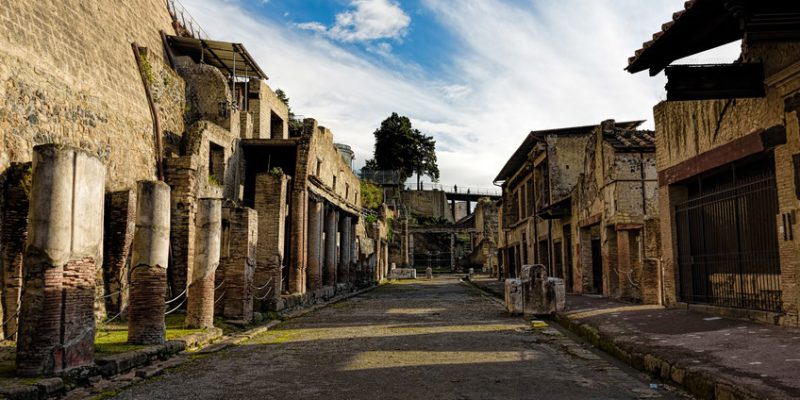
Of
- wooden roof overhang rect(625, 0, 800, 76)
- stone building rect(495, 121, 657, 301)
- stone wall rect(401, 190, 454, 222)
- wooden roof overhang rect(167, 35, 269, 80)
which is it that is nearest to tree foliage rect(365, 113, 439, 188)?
stone wall rect(401, 190, 454, 222)

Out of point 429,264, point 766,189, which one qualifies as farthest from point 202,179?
point 429,264

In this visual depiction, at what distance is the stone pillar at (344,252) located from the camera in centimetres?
2642

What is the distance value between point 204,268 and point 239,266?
1738mm

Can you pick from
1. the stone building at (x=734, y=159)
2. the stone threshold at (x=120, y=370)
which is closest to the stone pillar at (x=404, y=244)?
the stone building at (x=734, y=159)

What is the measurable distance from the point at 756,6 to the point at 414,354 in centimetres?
A: 564

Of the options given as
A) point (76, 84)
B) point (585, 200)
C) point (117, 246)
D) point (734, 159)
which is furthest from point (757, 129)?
point (76, 84)

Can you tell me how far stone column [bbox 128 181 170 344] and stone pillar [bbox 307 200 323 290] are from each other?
11244mm

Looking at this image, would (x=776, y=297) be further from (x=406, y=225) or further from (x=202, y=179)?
(x=406, y=225)

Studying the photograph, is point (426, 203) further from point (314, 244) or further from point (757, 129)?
point (757, 129)

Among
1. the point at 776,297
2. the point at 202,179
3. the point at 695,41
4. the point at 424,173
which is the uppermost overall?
the point at 424,173

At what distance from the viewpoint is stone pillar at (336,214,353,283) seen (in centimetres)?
2642

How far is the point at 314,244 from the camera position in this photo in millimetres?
20234

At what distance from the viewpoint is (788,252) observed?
8414mm

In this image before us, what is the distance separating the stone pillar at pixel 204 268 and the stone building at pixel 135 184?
27mm
